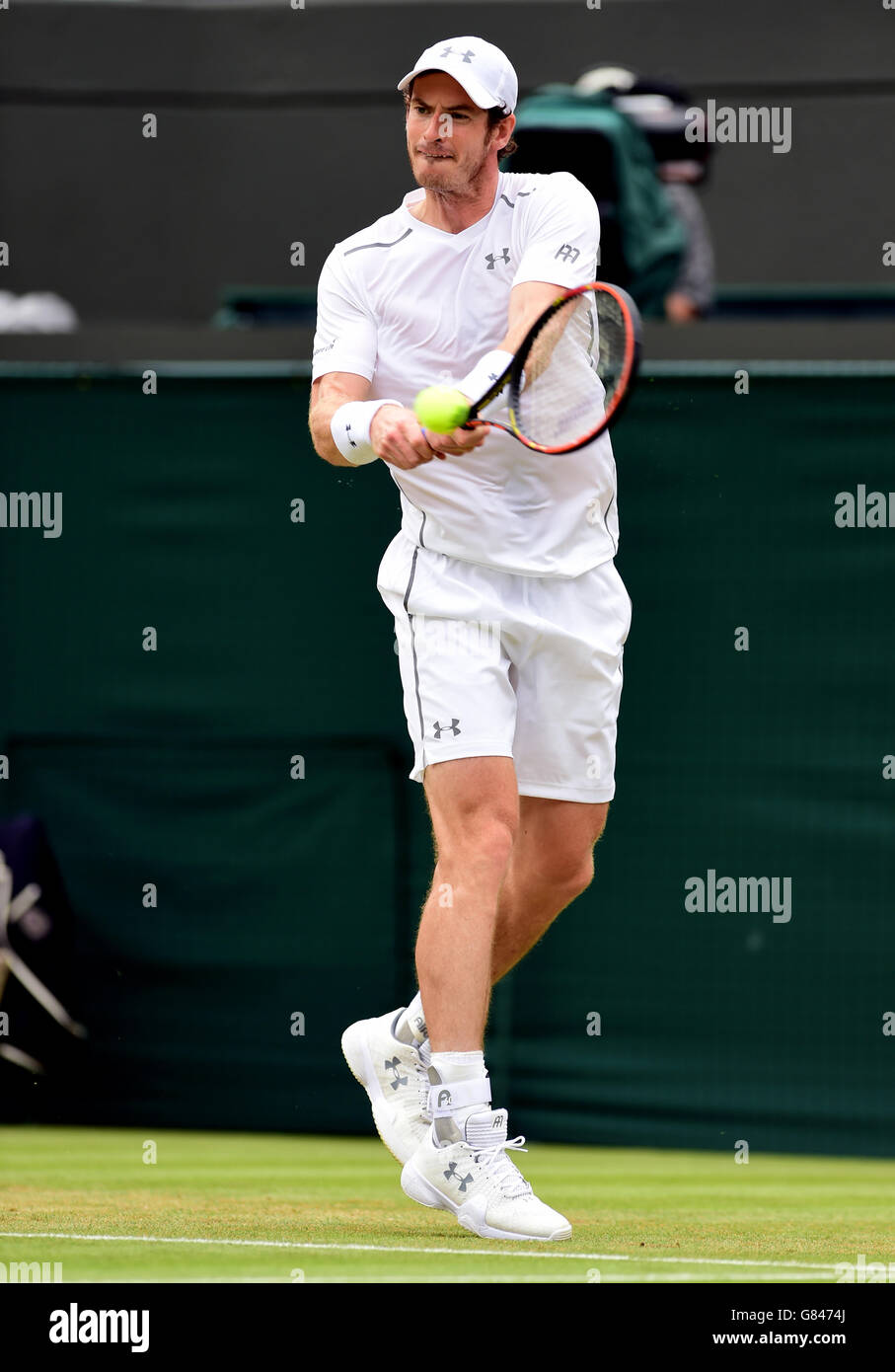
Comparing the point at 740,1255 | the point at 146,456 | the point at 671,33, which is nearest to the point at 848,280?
the point at 671,33

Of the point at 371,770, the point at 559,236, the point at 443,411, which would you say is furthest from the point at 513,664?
the point at 371,770

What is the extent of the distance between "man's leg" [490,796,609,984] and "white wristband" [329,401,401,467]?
2.61 feet

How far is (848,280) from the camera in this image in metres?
11.3

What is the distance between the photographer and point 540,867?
421cm

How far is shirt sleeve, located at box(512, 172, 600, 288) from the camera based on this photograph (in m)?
3.85

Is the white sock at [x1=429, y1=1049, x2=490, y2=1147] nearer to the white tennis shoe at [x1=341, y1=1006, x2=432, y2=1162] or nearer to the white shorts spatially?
the white tennis shoe at [x1=341, y1=1006, x2=432, y2=1162]

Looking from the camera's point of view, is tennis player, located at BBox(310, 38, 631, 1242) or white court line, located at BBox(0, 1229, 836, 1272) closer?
white court line, located at BBox(0, 1229, 836, 1272)

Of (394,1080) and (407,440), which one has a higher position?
(407,440)

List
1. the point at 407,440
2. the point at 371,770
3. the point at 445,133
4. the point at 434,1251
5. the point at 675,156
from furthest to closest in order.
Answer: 1. the point at 675,156
2. the point at 371,770
3. the point at 445,133
4. the point at 407,440
5. the point at 434,1251

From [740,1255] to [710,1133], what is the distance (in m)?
2.32

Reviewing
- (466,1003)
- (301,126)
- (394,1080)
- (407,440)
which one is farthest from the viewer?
(301,126)

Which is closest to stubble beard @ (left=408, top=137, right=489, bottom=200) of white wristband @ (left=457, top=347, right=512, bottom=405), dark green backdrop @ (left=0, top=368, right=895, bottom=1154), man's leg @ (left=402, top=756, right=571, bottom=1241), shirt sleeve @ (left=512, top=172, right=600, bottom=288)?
shirt sleeve @ (left=512, top=172, right=600, bottom=288)

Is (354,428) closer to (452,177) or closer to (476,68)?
(452,177)

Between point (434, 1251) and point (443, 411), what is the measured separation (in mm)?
1374
